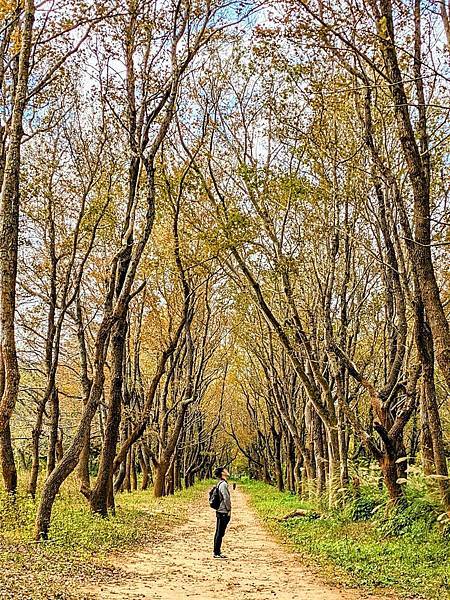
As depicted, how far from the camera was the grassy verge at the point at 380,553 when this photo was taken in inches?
377

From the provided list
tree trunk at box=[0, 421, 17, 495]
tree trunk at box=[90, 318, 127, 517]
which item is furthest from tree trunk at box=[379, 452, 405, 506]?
tree trunk at box=[0, 421, 17, 495]

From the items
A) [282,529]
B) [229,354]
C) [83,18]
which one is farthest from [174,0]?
[229,354]

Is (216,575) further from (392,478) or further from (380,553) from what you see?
(392,478)

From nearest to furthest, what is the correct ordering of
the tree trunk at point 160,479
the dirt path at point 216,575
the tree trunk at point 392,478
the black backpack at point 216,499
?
the dirt path at point 216,575
the black backpack at point 216,499
the tree trunk at point 392,478
the tree trunk at point 160,479

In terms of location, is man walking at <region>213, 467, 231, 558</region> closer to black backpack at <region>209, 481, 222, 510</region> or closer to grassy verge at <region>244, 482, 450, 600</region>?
black backpack at <region>209, 481, 222, 510</region>

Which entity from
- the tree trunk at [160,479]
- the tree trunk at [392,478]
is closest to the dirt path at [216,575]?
the tree trunk at [392,478]

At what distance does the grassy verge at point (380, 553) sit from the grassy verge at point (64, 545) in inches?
135

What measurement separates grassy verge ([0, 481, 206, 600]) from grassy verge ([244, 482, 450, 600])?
3.44 metres

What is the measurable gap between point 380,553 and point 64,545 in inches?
214

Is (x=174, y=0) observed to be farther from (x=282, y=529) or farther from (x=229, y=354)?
(x=229, y=354)

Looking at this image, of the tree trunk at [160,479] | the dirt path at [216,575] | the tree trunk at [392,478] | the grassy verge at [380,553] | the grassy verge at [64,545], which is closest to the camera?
the grassy verge at [64,545]

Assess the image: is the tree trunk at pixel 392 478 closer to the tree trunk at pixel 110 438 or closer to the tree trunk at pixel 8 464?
the tree trunk at pixel 110 438

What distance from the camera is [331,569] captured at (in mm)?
11109

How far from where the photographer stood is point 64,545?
1144 centimetres
